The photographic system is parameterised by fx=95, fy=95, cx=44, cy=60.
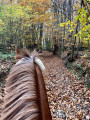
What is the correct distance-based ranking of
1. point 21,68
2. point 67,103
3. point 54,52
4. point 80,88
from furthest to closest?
point 54,52 → point 80,88 → point 67,103 → point 21,68

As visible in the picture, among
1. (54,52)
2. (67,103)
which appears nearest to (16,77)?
(67,103)

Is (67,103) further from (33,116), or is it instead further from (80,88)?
(33,116)

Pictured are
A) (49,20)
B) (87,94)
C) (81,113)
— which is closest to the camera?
(81,113)

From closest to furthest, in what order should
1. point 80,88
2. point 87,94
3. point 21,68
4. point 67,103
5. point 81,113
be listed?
1. point 21,68
2. point 81,113
3. point 67,103
4. point 87,94
5. point 80,88

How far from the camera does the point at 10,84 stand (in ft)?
2.09

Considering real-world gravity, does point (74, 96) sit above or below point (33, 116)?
below

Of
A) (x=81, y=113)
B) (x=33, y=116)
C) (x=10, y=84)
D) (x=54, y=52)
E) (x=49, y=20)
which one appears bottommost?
(x=81, y=113)

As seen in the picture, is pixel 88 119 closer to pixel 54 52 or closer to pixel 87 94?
pixel 87 94

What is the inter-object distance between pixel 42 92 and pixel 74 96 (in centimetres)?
449

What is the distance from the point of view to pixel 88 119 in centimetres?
324

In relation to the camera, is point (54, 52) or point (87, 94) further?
point (54, 52)

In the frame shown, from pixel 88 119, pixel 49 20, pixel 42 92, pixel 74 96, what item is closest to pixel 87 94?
pixel 74 96

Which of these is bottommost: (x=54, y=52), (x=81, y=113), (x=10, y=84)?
(x=81, y=113)

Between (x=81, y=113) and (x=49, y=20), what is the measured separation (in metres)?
14.2
